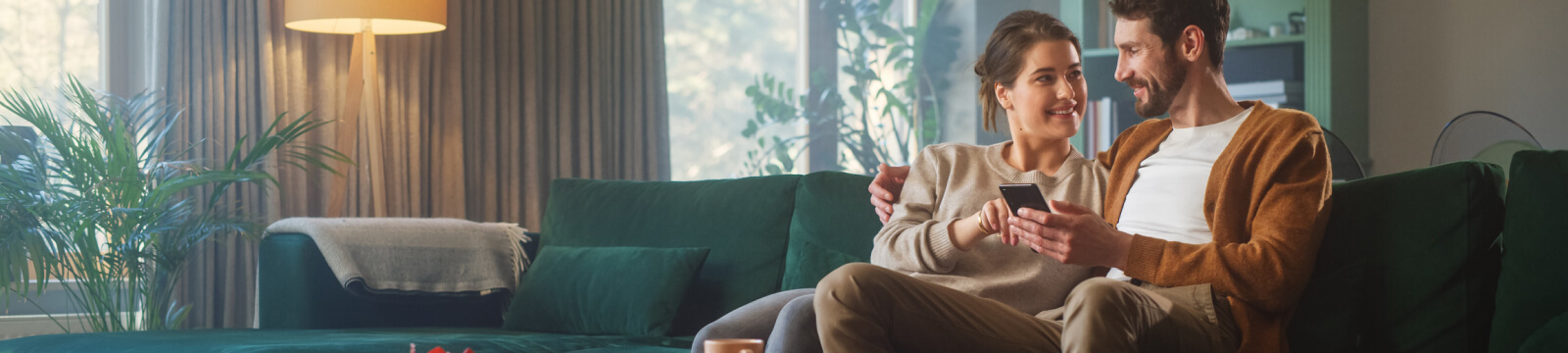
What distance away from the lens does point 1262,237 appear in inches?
58.4

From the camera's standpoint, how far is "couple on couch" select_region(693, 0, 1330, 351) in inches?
57.8

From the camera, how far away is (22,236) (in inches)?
102

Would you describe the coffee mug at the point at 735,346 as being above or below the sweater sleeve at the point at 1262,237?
below

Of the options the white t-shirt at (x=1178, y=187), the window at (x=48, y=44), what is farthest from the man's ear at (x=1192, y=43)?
the window at (x=48, y=44)

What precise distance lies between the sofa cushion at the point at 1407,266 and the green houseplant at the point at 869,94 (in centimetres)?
269

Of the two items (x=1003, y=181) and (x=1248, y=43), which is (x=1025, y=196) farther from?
(x=1248, y=43)

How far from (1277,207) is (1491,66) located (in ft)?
7.56

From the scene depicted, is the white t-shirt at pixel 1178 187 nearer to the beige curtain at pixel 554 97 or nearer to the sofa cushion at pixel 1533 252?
the sofa cushion at pixel 1533 252

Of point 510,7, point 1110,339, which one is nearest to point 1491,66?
point 1110,339

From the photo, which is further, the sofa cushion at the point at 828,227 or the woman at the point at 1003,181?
the sofa cushion at the point at 828,227

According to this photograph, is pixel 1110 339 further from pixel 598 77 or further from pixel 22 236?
pixel 598 77

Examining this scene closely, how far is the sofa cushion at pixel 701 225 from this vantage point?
2477 mm

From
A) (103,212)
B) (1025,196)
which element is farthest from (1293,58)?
(103,212)

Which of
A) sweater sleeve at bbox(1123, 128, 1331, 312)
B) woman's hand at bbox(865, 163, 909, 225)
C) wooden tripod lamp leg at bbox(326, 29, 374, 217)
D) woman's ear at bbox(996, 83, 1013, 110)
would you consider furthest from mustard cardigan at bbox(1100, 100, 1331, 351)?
wooden tripod lamp leg at bbox(326, 29, 374, 217)
